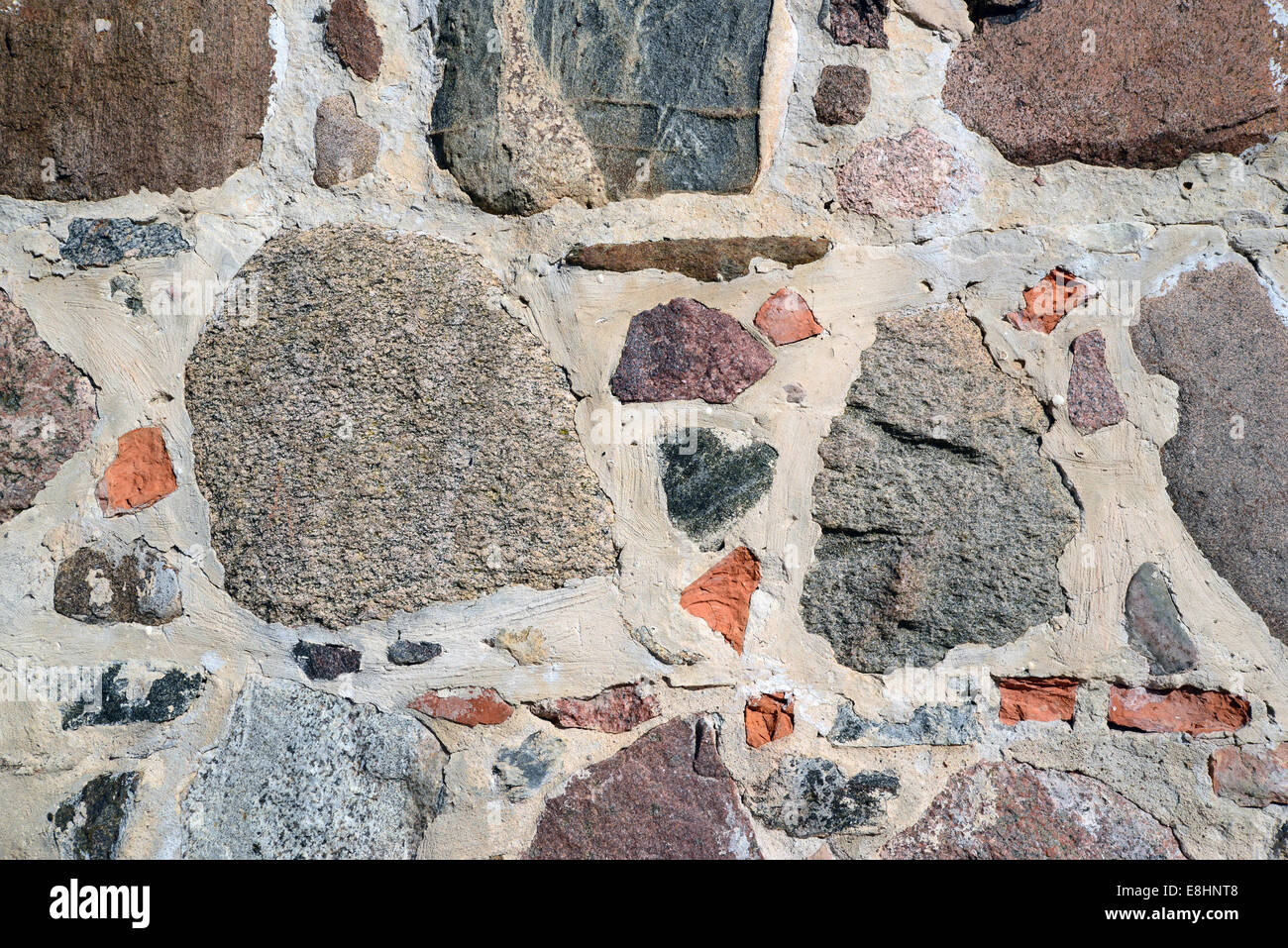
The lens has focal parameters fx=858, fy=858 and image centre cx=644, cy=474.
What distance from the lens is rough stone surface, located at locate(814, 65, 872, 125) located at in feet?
3.45

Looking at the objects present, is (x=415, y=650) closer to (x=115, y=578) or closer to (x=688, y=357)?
(x=115, y=578)

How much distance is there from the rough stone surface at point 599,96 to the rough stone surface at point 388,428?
15 cm

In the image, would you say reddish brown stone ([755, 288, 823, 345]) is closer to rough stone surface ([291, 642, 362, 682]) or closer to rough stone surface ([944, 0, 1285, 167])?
rough stone surface ([944, 0, 1285, 167])

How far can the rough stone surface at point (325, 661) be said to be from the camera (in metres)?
1.15

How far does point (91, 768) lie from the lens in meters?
1.17

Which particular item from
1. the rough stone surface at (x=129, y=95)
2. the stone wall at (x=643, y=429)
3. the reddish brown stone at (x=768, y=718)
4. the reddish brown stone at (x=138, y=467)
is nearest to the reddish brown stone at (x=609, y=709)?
the stone wall at (x=643, y=429)

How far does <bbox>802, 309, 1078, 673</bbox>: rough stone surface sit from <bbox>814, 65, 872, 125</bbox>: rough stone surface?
0.84 ft

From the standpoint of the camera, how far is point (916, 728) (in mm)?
1121

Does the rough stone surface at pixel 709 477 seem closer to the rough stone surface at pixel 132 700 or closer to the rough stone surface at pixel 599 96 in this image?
the rough stone surface at pixel 599 96

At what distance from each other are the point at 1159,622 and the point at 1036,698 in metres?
0.18

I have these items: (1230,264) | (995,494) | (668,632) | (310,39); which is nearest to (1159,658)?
(995,494)

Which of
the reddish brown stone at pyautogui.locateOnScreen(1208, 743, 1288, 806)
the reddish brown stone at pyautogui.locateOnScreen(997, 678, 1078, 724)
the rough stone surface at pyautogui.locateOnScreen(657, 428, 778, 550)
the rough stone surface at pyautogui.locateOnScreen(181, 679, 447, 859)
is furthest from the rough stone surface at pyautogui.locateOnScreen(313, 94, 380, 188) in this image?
the reddish brown stone at pyautogui.locateOnScreen(1208, 743, 1288, 806)

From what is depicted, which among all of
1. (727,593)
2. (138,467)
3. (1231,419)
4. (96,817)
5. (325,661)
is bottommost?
(96,817)

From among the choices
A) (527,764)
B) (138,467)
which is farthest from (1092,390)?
→ (138,467)
